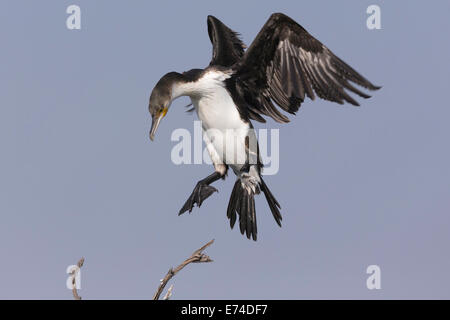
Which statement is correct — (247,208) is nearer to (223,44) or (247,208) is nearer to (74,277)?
(223,44)

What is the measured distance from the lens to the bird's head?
7777 millimetres

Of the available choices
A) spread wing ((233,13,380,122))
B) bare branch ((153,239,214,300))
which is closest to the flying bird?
spread wing ((233,13,380,122))

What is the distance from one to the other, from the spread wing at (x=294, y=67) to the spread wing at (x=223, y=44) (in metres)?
0.93

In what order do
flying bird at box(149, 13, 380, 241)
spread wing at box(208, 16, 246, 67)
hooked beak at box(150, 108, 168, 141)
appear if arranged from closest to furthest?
flying bird at box(149, 13, 380, 241) < hooked beak at box(150, 108, 168, 141) < spread wing at box(208, 16, 246, 67)

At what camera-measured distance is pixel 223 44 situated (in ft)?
30.8

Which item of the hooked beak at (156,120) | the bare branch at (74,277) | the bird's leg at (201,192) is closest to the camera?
the bare branch at (74,277)

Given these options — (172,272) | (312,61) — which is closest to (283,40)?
(312,61)

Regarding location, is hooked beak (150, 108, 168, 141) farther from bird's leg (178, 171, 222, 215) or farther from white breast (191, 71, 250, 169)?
bird's leg (178, 171, 222, 215)

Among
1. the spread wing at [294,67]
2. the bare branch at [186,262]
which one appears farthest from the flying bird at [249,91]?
the bare branch at [186,262]

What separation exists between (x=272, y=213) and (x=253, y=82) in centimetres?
168

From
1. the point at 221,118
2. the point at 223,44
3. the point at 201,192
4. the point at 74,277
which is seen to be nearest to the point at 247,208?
the point at 201,192

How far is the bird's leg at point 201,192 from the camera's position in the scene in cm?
861

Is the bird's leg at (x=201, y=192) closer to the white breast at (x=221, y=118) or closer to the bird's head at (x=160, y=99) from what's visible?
the white breast at (x=221, y=118)

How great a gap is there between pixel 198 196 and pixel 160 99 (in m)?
1.48
